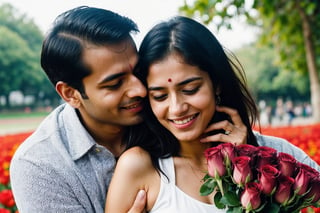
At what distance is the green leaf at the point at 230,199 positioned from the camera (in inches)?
60.7

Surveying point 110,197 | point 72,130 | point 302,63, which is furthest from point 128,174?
point 302,63

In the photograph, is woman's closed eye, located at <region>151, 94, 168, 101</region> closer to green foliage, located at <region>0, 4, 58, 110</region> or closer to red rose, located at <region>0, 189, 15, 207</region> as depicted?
red rose, located at <region>0, 189, 15, 207</region>

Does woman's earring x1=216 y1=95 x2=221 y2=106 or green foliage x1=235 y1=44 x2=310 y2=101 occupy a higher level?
woman's earring x1=216 y1=95 x2=221 y2=106

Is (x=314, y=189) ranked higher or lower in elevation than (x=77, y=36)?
lower

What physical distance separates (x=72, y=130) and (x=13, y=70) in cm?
4368

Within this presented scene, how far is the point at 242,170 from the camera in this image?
149 cm

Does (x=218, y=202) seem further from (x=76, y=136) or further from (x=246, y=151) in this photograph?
(x=76, y=136)

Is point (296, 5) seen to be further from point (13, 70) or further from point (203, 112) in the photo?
point (13, 70)

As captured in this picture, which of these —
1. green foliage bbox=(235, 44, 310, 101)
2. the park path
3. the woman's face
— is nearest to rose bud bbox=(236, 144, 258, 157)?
the woman's face

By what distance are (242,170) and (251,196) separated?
104mm

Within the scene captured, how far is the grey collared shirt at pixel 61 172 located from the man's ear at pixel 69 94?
20 centimetres

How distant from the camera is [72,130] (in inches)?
97.4

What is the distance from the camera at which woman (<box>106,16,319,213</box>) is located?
7.15 feet

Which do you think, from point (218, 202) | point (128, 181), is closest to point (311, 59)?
point (128, 181)
